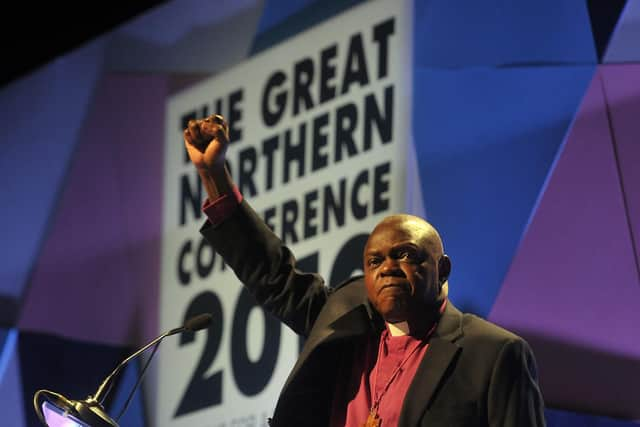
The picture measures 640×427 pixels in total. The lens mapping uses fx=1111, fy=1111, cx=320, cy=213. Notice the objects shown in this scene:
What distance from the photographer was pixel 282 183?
3943 mm

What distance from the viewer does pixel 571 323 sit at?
3012 mm

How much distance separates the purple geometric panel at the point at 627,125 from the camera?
3.00m

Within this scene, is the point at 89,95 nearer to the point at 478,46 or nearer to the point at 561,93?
the point at 478,46

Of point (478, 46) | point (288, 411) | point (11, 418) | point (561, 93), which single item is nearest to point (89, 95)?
point (11, 418)

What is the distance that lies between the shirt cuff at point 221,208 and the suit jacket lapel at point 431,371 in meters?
0.57

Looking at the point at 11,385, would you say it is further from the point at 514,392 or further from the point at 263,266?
the point at 514,392

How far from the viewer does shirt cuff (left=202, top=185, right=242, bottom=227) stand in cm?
260

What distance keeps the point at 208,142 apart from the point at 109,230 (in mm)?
2048

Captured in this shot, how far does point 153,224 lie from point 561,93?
70.2 inches

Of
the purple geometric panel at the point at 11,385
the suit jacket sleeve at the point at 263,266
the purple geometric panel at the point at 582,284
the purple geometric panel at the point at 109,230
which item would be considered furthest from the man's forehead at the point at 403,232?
the purple geometric panel at the point at 11,385

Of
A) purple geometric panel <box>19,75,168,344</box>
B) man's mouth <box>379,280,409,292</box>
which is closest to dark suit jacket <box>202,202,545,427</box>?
man's mouth <box>379,280,409,292</box>

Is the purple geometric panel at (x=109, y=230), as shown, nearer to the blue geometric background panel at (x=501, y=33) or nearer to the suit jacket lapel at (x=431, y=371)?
the blue geometric background panel at (x=501, y=33)

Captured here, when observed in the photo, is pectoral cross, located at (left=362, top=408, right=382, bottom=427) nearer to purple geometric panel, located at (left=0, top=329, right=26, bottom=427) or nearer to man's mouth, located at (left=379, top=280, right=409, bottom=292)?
man's mouth, located at (left=379, top=280, right=409, bottom=292)

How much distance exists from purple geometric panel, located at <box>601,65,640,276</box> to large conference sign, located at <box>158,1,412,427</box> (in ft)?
2.24
